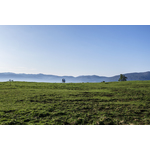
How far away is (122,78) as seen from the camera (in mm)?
110438

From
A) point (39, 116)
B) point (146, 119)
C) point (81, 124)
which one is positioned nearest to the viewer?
point (81, 124)

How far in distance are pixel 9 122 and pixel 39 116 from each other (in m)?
2.11

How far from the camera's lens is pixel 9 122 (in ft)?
25.1

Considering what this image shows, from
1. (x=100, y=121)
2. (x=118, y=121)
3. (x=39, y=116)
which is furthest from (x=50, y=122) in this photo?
(x=118, y=121)

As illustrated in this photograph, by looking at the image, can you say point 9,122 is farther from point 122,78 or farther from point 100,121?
point 122,78

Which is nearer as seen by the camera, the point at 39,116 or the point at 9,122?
the point at 9,122

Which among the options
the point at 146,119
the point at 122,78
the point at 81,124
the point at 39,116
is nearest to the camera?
the point at 81,124

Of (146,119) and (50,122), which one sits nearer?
(50,122)

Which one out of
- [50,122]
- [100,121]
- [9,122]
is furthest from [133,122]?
[9,122]

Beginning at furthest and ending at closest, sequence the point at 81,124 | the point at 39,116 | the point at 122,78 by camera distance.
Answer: the point at 122,78 < the point at 39,116 < the point at 81,124

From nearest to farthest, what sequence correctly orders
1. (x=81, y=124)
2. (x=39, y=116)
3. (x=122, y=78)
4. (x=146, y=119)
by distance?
(x=81, y=124), (x=146, y=119), (x=39, y=116), (x=122, y=78)

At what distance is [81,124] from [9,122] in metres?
4.83

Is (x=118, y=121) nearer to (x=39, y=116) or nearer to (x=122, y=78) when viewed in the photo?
(x=39, y=116)

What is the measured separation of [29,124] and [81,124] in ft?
11.2
